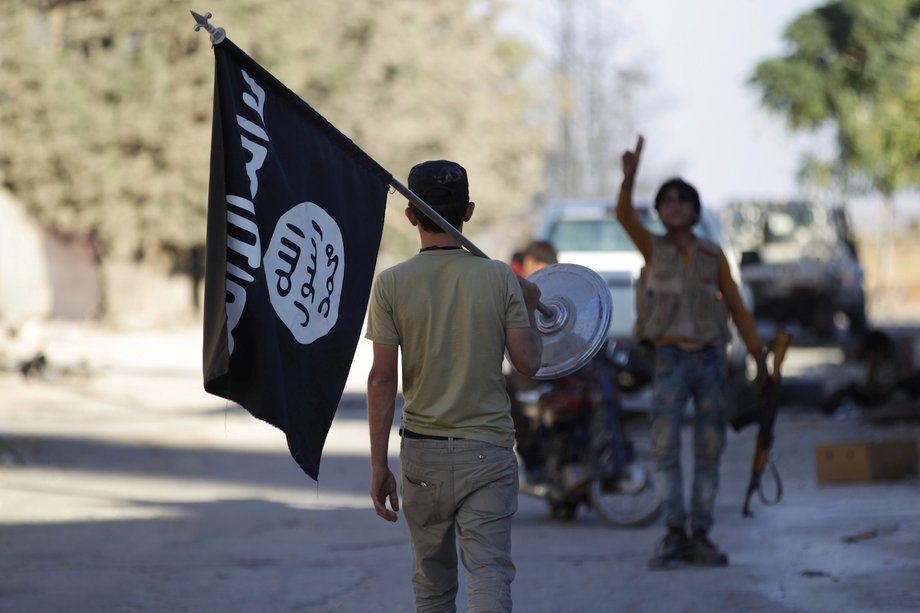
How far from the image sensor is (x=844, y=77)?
29.8 m

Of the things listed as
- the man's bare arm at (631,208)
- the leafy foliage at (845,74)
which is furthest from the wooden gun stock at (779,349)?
the leafy foliage at (845,74)

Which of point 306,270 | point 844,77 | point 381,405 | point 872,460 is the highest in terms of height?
point 844,77

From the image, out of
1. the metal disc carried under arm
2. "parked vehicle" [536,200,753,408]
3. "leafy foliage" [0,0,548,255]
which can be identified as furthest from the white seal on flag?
"leafy foliage" [0,0,548,255]

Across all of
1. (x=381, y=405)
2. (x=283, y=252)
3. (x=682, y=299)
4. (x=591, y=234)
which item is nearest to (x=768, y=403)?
(x=682, y=299)

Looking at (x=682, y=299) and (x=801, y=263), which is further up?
(x=801, y=263)

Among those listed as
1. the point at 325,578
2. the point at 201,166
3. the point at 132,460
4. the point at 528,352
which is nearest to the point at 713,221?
the point at 132,460

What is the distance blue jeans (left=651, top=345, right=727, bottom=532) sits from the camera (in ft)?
24.6

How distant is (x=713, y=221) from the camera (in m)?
15.6

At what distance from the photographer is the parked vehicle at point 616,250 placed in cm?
1473

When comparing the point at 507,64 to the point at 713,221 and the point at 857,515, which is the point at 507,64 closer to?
the point at 713,221

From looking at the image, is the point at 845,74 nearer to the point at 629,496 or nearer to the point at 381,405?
the point at 629,496

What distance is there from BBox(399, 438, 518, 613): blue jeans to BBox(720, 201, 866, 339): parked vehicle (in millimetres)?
23219

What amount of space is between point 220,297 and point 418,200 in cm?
66

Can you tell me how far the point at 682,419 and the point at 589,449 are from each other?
1.64 meters
